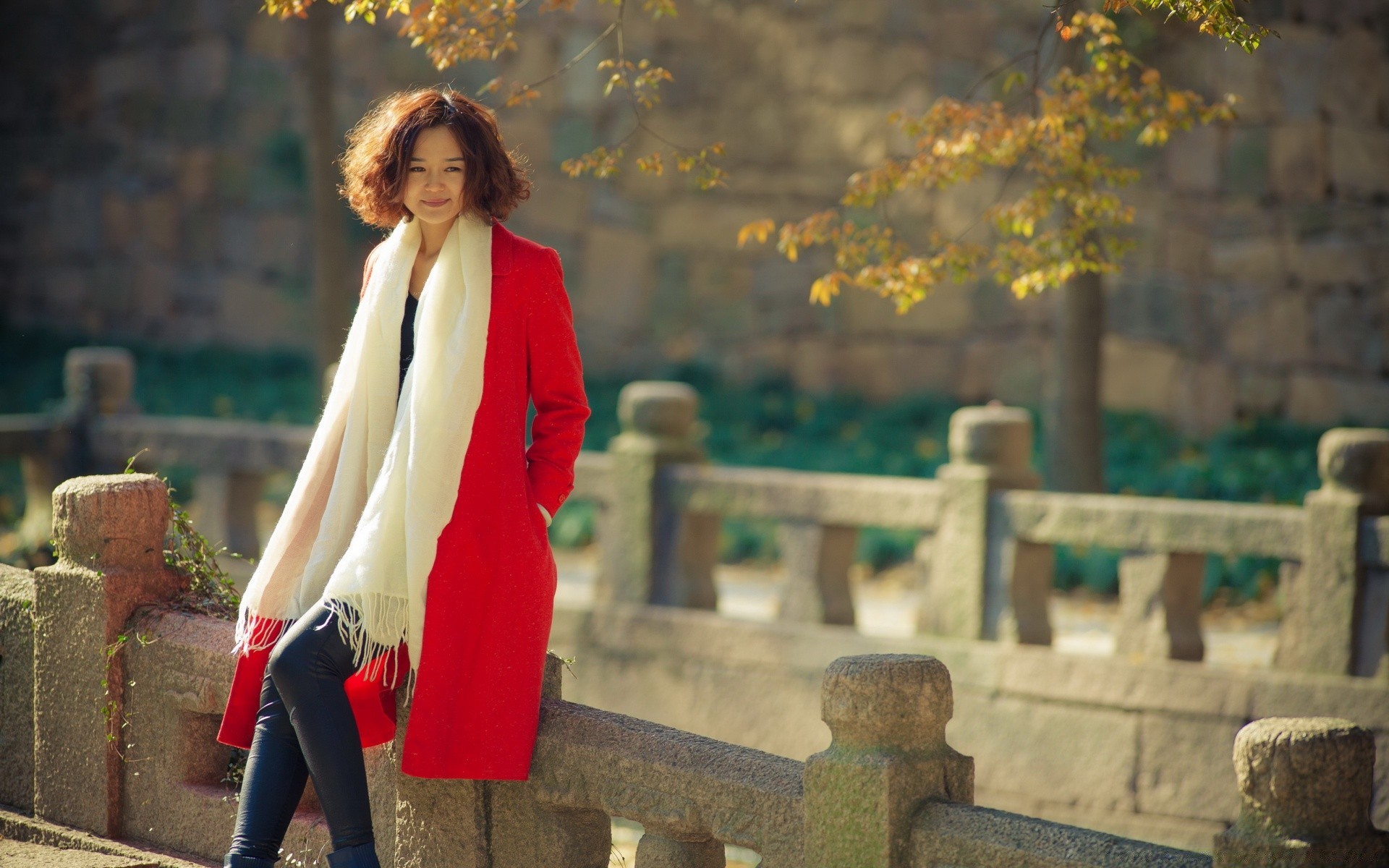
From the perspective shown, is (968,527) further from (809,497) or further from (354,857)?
(354,857)

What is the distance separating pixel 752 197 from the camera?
12680 mm

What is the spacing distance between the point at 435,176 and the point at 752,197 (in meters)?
9.60

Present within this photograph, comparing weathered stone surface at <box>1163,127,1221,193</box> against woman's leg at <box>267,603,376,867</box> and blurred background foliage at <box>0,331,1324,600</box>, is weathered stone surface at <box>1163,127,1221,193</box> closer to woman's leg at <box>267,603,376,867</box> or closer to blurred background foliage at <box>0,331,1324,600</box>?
blurred background foliage at <box>0,331,1324,600</box>

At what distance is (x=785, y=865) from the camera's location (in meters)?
2.96

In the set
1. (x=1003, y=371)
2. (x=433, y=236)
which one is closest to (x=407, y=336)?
(x=433, y=236)

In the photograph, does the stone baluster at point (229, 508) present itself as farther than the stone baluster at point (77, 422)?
No

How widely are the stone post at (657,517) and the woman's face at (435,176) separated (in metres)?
4.14

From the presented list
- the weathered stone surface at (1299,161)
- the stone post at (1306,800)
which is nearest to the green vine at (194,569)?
the stone post at (1306,800)

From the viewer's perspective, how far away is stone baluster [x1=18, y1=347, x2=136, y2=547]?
29.1ft

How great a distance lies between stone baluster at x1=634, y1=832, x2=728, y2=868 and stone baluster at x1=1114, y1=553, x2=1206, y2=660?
3457 millimetres

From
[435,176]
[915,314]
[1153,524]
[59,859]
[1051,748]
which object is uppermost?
[915,314]

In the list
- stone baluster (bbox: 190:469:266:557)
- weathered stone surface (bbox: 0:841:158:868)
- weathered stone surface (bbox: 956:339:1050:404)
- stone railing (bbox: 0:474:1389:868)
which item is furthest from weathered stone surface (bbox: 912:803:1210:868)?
weathered stone surface (bbox: 956:339:1050:404)

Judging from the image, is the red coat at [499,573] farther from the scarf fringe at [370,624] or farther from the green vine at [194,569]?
the green vine at [194,569]

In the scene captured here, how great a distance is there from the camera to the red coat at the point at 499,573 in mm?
3113
